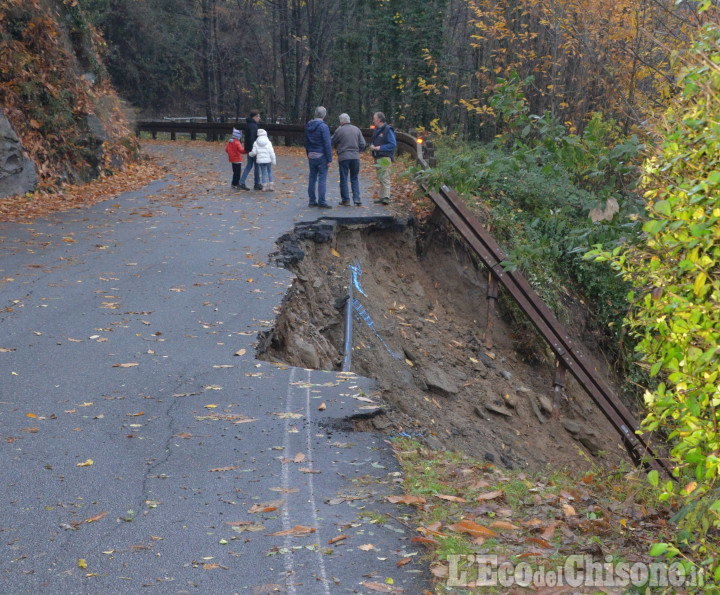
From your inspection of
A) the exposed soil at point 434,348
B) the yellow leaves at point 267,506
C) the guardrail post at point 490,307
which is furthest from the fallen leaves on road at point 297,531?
the guardrail post at point 490,307

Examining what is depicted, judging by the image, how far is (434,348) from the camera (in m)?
12.9

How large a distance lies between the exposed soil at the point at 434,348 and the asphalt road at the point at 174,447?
942 millimetres

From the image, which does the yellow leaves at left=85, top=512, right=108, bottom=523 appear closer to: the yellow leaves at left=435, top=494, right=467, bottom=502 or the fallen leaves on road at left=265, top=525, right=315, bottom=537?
the fallen leaves on road at left=265, top=525, right=315, bottom=537

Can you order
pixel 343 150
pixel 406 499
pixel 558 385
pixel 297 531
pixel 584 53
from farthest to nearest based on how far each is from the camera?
pixel 584 53
pixel 343 150
pixel 558 385
pixel 406 499
pixel 297 531

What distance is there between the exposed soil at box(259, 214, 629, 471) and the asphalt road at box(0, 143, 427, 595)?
0.94m

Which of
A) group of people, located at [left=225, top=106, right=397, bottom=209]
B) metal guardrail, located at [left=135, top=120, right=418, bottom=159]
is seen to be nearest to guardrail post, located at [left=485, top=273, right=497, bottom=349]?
group of people, located at [left=225, top=106, right=397, bottom=209]

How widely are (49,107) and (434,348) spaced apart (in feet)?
43.5

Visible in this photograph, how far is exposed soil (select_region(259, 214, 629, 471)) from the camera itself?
1029 cm

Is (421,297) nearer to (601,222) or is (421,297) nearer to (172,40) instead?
(601,222)

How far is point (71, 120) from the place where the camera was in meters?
20.7

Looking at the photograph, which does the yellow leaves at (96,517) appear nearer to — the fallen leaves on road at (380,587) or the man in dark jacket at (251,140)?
the fallen leaves on road at (380,587)

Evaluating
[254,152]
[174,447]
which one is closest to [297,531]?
[174,447]

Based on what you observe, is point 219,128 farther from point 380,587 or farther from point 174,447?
point 380,587

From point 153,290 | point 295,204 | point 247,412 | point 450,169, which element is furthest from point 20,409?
point 295,204
